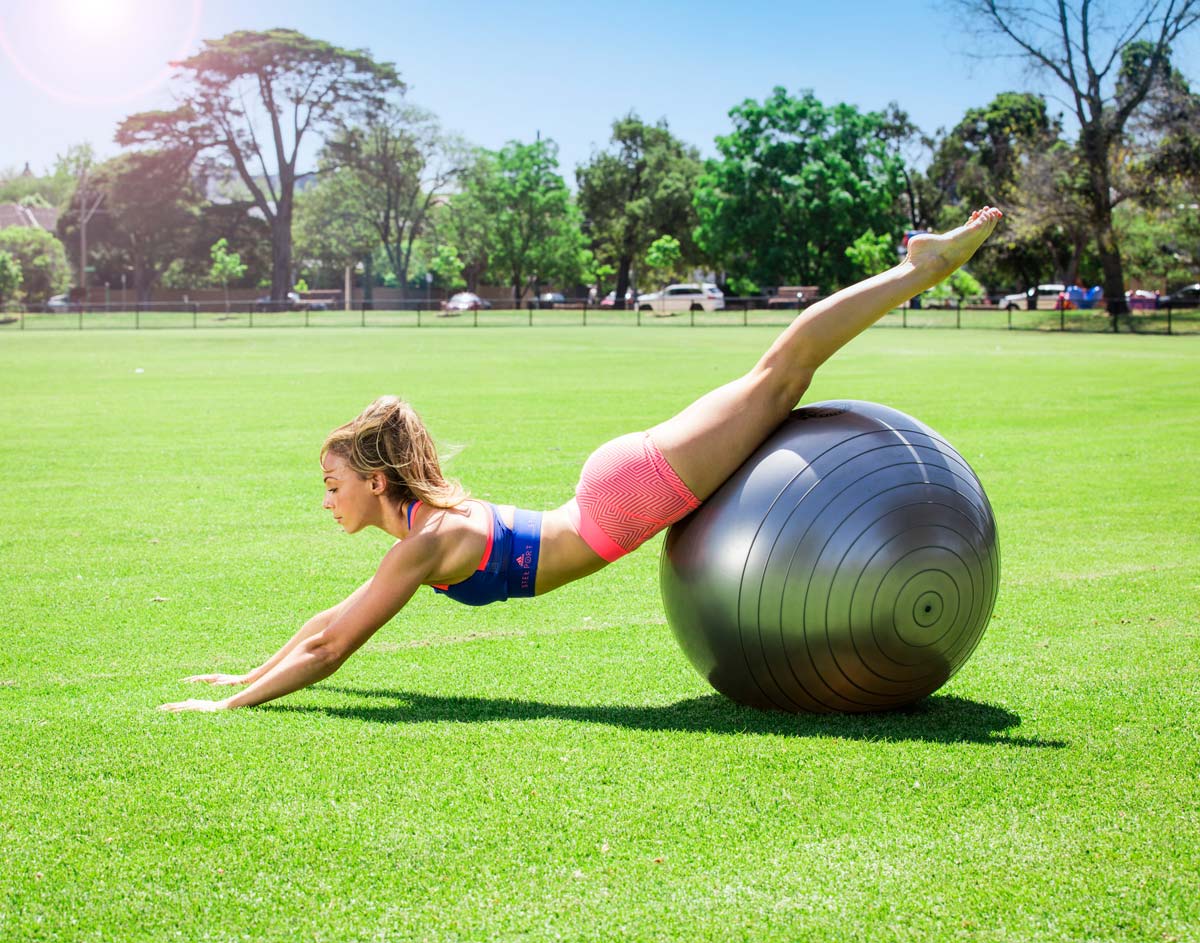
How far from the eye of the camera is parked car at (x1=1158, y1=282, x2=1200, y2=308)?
206 feet

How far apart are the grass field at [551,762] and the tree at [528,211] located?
261ft

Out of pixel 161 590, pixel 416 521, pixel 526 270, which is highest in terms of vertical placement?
pixel 526 270

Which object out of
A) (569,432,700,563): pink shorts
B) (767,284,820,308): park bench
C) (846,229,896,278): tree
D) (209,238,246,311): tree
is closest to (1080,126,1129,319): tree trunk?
(846,229,896,278): tree

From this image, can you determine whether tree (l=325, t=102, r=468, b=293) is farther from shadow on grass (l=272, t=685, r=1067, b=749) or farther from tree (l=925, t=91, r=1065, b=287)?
shadow on grass (l=272, t=685, r=1067, b=749)

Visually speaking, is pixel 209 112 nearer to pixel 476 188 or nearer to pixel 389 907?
pixel 476 188

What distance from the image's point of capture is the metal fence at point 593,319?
52.7 meters

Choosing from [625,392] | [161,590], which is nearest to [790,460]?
[161,590]

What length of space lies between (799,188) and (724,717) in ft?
234

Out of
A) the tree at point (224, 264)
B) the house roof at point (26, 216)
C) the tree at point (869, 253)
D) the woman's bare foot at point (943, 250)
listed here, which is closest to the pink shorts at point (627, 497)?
the woman's bare foot at point (943, 250)

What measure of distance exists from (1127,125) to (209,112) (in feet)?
194

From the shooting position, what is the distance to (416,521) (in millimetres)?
5074

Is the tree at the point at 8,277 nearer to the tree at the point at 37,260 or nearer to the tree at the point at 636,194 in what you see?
the tree at the point at 37,260

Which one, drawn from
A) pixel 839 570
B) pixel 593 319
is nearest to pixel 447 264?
pixel 593 319

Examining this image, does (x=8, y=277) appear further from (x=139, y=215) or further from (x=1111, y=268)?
(x=1111, y=268)
